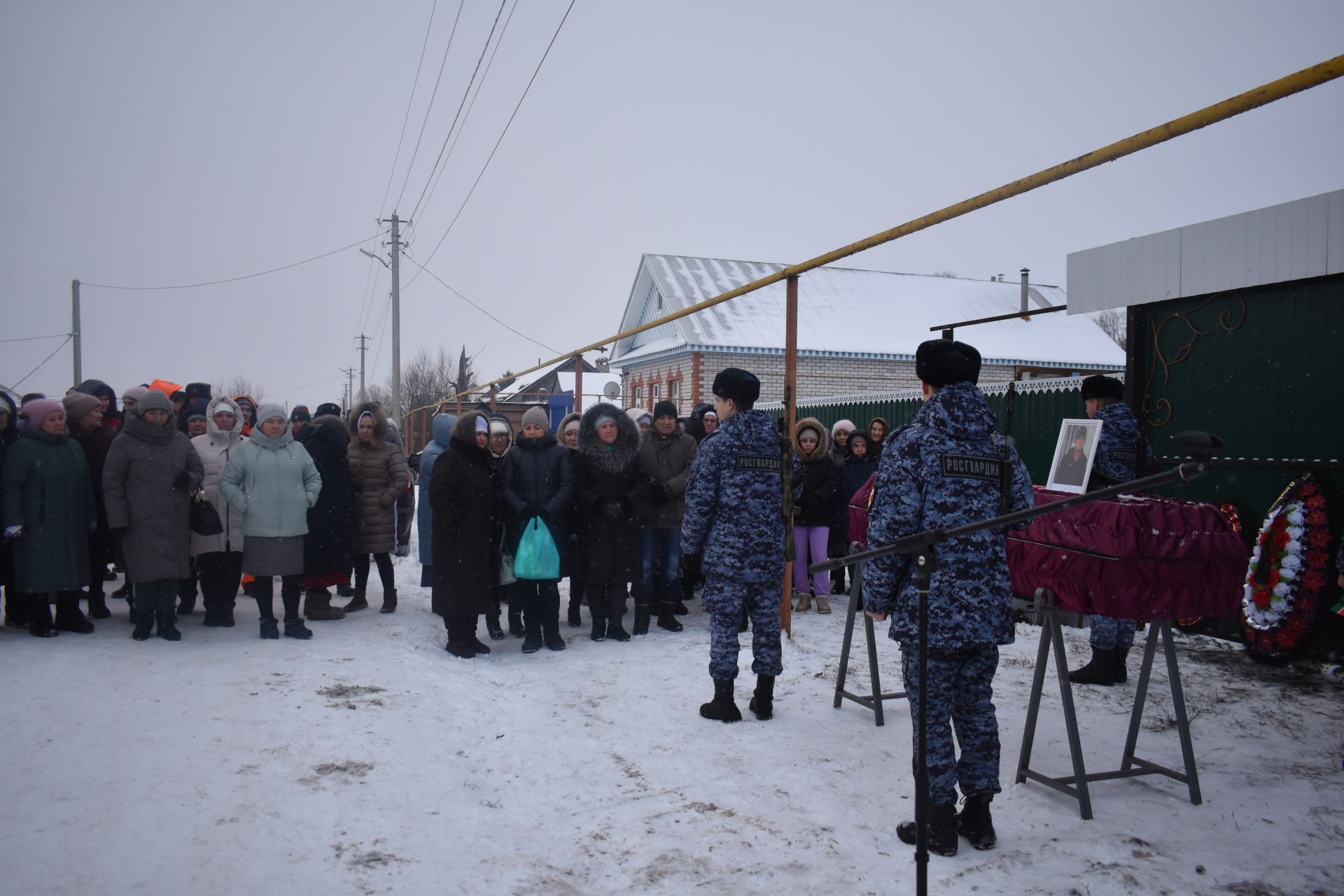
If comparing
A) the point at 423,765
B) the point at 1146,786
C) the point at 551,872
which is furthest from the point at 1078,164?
the point at 423,765

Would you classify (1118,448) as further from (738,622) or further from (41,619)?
(41,619)

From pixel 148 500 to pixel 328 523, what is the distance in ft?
4.37

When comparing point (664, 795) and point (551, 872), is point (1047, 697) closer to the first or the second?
point (664, 795)

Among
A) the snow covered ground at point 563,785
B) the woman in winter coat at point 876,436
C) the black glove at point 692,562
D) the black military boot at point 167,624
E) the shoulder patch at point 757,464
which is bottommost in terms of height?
the snow covered ground at point 563,785

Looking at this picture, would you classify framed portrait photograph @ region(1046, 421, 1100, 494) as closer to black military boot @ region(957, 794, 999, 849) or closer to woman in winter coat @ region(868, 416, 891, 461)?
black military boot @ region(957, 794, 999, 849)

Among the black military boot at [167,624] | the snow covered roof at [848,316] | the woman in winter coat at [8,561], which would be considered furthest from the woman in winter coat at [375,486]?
the snow covered roof at [848,316]

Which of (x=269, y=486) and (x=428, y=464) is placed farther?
(x=428, y=464)

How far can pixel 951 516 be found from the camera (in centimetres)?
315

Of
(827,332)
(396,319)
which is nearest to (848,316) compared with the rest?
(827,332)

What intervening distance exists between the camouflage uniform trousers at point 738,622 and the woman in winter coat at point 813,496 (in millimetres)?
3036

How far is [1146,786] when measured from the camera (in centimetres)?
385

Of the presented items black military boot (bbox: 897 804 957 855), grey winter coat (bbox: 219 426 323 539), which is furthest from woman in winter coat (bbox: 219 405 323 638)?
black military boot (bbox: 897 804 957 855)

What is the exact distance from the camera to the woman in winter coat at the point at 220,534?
6.29m

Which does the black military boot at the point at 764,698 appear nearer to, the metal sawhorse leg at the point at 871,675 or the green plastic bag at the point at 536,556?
the metal sawhorse leg at the point at 871,675
